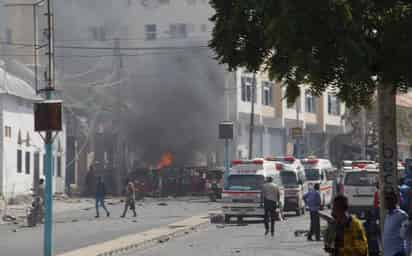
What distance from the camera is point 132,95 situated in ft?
223

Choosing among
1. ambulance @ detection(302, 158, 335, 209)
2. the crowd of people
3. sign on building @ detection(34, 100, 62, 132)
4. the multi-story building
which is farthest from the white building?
the crowd of people

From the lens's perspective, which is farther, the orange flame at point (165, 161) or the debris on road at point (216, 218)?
the orange flame at point (165, 161)

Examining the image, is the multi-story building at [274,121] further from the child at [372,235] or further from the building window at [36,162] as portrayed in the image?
the child at [372,235]

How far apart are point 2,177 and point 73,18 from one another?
94.4ft

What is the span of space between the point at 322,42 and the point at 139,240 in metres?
19.2

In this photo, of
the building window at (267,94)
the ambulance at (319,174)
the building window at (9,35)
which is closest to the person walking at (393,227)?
the ambulance at (319,174)

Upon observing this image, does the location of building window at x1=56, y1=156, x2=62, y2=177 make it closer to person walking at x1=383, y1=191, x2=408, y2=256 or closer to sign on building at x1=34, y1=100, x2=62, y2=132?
sign on building at x1=34, y1=100, x2=62, y2=132

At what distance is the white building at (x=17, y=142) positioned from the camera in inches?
2103

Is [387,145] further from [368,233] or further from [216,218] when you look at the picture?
[216,218]

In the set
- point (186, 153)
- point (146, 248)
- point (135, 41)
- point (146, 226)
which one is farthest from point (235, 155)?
point (146, 248)

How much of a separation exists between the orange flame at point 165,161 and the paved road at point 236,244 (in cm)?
3275

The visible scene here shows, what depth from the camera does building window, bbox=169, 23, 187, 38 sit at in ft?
260

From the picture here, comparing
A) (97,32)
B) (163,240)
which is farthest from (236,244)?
(97,32)

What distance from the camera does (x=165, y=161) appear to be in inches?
2544
